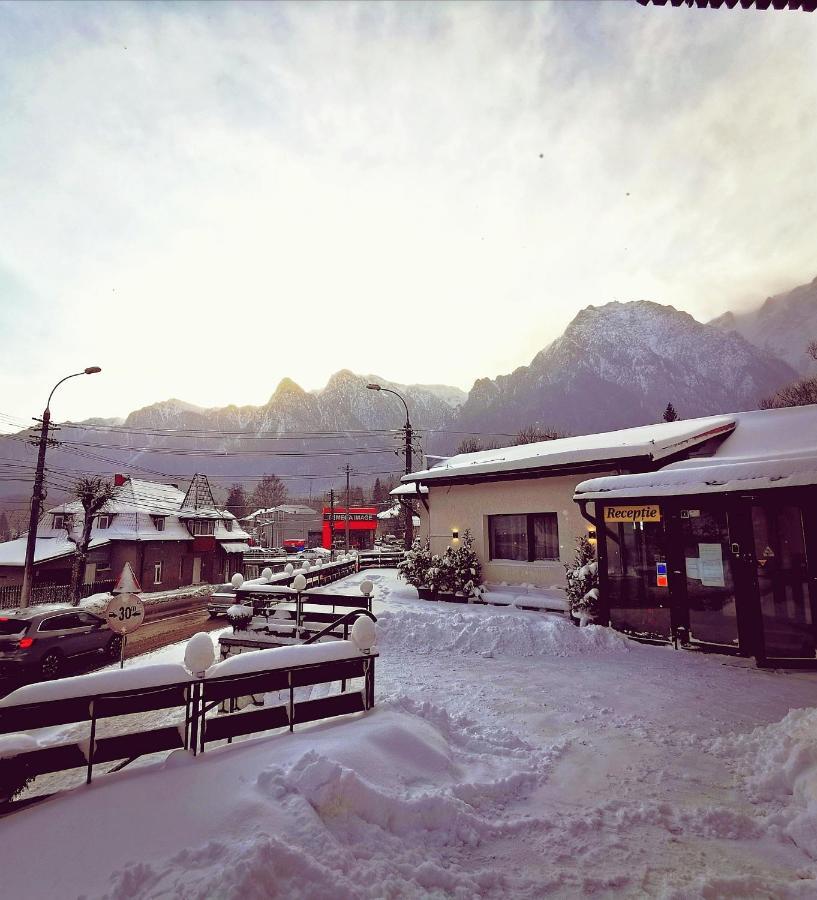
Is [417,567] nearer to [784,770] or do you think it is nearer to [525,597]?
[525,597]

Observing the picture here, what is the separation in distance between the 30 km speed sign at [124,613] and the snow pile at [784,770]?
9.44 metres

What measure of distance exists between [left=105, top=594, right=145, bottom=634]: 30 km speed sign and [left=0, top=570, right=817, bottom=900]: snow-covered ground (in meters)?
5.60

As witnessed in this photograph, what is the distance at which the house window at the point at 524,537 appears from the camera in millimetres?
13867

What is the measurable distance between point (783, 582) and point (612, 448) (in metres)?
4.47

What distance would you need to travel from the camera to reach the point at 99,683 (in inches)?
171

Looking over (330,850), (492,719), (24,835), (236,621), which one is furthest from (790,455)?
(236,621)

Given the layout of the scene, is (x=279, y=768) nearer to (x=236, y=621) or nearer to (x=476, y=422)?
(x=236, y=621)

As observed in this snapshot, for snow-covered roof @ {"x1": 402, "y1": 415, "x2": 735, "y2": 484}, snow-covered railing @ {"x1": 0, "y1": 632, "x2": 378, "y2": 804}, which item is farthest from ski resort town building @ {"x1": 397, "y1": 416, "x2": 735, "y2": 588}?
snow-covered railing @ {"x1": 0, "y1": 632, "x2": 378, "y2": 804}

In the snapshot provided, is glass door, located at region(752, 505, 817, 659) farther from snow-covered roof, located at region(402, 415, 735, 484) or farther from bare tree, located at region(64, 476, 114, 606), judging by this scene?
bare tree, located at region(64, 476, 114, 606)

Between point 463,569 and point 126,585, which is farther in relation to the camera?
point 463,569

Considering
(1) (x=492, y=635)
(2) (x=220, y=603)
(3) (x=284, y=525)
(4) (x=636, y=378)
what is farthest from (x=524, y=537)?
(4) (x=636, y=378)

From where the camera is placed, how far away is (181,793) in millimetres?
3697

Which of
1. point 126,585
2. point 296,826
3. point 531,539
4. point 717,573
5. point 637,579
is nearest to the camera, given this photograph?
point 296,826

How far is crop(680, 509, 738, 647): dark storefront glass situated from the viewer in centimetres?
910
